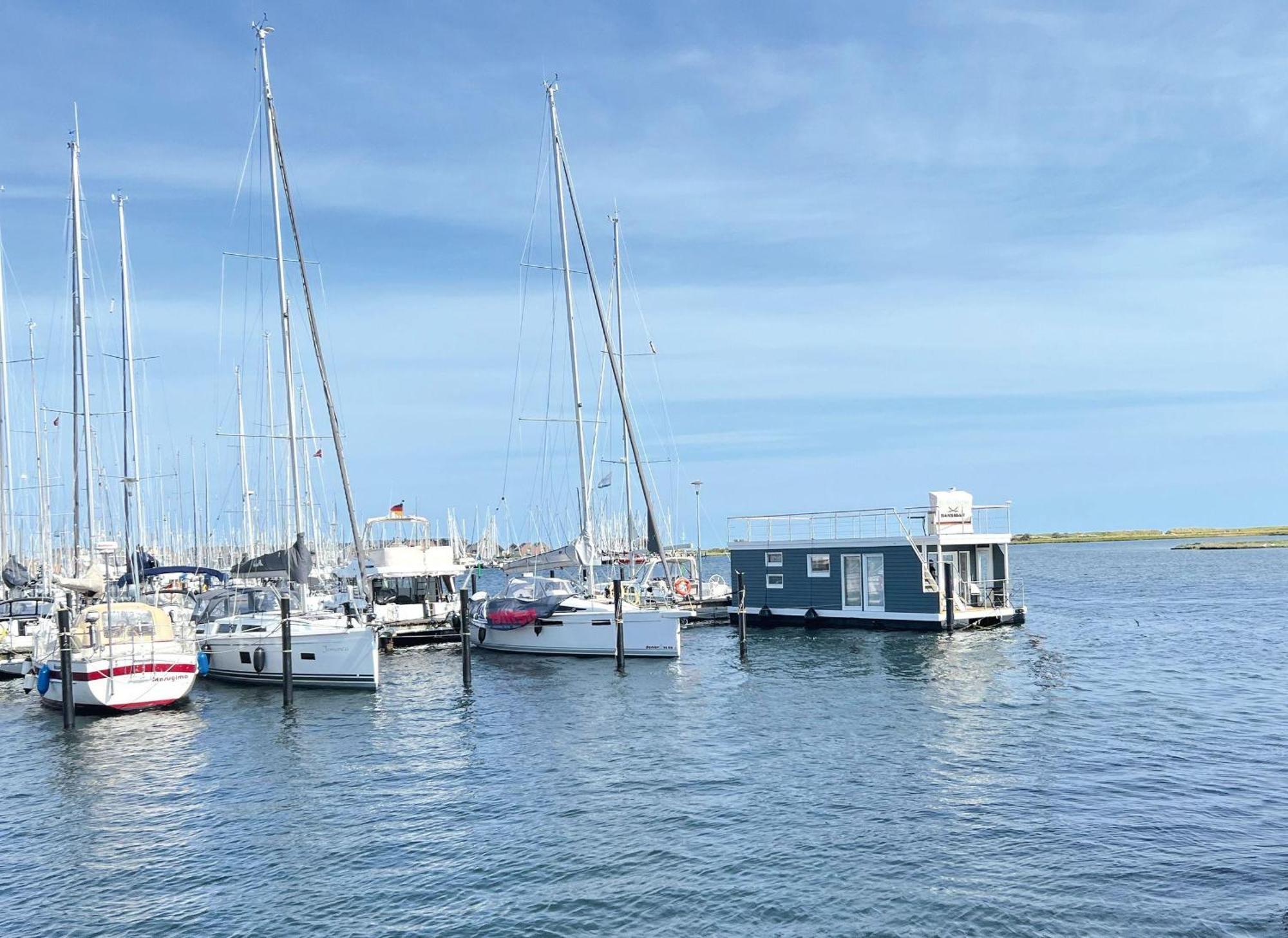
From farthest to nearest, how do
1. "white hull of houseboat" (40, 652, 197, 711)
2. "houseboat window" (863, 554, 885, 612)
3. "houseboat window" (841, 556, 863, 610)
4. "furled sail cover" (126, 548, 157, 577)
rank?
"houseboat window" (841, 556, 863, 610), "houseboat window" (863, 554, 885, 612), "furled sail cover" (126, 548, 157, 577), "white hull of houseboat" (40, 652, 197, 711)

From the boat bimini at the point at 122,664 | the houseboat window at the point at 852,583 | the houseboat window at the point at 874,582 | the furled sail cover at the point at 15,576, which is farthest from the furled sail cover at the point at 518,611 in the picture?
the furled sail cover at the point at 15,576

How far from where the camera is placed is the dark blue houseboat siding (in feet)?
156

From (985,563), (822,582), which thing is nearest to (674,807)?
(822,582)

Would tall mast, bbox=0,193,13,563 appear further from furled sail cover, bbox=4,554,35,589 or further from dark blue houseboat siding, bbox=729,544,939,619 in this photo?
dark blue houseboat siding, bbox=729,544,939,619

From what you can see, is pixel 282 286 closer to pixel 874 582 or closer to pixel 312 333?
pixel 312 333

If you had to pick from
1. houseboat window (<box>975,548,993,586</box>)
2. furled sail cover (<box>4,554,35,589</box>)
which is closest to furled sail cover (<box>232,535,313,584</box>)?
furled sail cover (<box>4,554,35,589</box>)

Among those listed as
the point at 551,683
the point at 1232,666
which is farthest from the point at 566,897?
the point at 1232,666

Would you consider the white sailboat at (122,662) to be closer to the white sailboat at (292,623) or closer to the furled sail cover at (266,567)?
the white sailboat at (292,623)

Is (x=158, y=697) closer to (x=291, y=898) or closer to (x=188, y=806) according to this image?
(x=188, y=806)

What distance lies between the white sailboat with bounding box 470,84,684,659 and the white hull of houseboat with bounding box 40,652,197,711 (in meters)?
13.3

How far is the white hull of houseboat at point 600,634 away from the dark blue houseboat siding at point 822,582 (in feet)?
37.7

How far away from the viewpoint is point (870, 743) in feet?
81.1

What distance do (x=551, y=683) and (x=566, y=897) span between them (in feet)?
66.6

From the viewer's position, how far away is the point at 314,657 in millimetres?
34344
